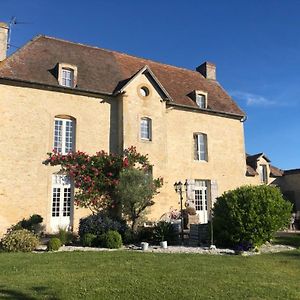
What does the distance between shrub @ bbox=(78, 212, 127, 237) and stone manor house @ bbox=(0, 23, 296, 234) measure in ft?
6.47

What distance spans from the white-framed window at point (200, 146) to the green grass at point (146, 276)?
1091 cm

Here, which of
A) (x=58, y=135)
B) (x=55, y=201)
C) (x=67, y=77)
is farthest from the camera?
Answer: (x=67, y=77)

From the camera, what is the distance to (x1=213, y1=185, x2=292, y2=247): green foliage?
13547 millimetres

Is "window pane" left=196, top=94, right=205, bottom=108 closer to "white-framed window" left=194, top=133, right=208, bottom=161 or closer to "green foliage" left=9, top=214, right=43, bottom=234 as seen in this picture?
"white-framed window" left=194, top=133, right=208, bottom=161

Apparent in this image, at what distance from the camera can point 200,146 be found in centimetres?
2241

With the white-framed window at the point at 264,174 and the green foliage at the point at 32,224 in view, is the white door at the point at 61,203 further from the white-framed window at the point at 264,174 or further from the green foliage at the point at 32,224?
the white-framed window at the point at 264,174

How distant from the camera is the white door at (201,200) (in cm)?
2169

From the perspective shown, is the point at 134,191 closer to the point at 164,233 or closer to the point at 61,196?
the point at 164,233

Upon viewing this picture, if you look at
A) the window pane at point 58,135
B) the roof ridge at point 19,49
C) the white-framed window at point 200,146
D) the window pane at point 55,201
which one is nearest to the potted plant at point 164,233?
the window pane at point 55,201

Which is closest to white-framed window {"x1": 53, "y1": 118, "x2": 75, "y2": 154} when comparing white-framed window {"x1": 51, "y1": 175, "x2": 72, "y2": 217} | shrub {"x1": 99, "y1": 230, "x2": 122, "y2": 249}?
white-framed window {"x1": 51, "y1": 175, "x2": 72, "y2": 217}

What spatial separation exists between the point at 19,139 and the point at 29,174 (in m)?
1.70

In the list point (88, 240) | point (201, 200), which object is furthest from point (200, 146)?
point (88, 240)

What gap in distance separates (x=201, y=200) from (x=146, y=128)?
5.58 metres

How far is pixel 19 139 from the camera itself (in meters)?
17.2
